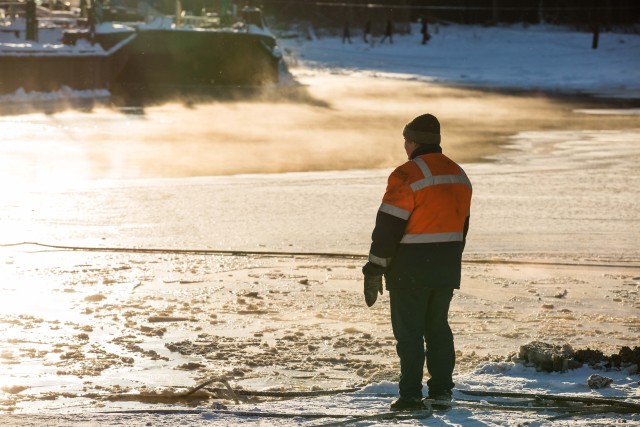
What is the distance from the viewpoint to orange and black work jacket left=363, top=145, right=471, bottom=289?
200 inches

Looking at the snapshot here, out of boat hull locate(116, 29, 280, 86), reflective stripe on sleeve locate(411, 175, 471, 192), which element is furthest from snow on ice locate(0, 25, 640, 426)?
boat hull locate(116, 29, 280, 86)

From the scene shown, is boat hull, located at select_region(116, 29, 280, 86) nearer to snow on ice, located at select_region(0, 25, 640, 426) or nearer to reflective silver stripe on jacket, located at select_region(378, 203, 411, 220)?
snow on ice, located at select_region(0, 25, 640, 426)

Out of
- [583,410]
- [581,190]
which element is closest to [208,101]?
[581,190]

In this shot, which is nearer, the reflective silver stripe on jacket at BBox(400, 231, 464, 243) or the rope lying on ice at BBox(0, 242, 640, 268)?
the reflective silver stripe on jacket at BBox(400, 231, 464, 243)

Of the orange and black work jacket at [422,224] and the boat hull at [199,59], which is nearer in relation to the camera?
the orange and black work jacket at [422,224]

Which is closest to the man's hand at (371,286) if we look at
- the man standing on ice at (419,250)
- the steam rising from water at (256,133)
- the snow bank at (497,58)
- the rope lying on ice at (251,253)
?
the man standing on ice at (419,250)

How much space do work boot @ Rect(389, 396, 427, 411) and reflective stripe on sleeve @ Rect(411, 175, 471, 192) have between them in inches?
35.8

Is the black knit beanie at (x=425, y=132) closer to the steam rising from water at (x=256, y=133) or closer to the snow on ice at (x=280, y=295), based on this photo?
the snow on ice at (x=280, y=295)

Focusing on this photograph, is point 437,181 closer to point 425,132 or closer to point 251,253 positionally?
point 425,132

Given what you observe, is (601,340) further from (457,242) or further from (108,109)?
(108,109)

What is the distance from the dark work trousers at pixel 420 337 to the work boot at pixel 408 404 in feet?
0.07

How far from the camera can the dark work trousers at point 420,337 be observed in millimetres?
5215

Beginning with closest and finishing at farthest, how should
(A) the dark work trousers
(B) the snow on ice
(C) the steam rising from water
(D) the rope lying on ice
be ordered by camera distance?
(A) the dark work trousers
(B) the snow on ice
(D) the rope lying on ice
(C) the steam rising from water

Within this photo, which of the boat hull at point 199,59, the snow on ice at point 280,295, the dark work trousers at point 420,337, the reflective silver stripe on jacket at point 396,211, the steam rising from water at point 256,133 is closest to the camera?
the reflective silver stripe on jacket at point 396,211
